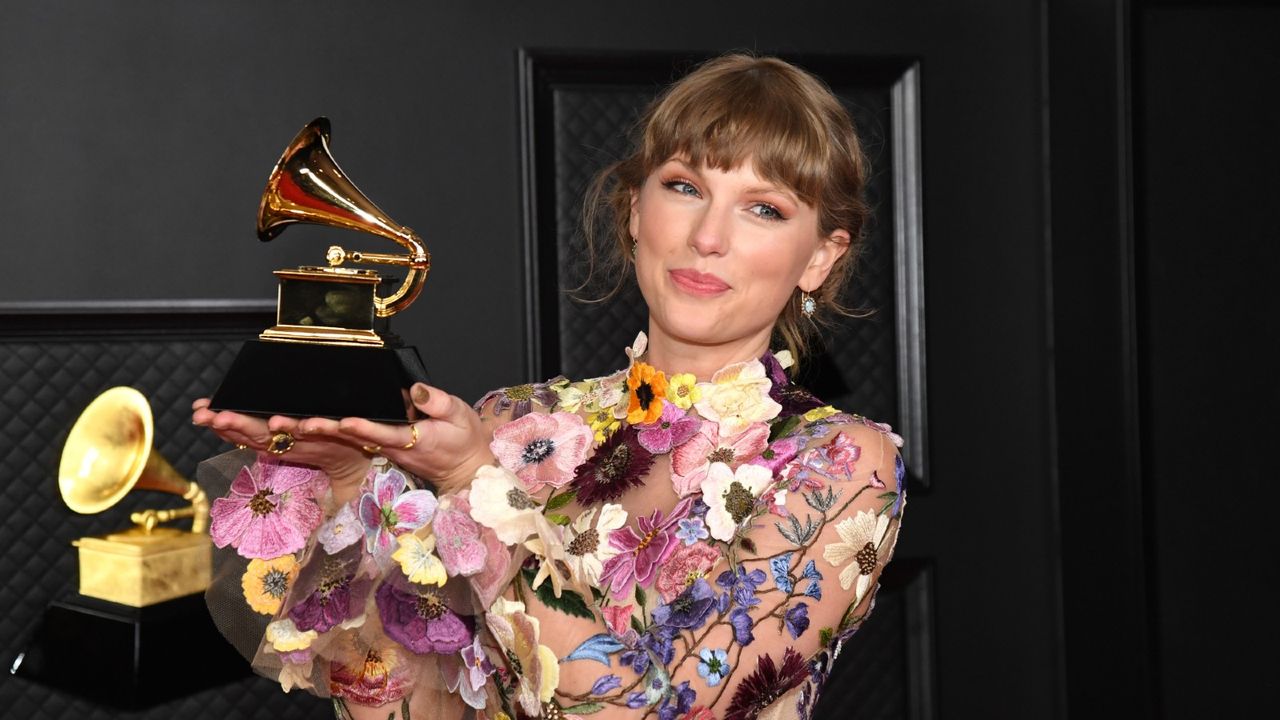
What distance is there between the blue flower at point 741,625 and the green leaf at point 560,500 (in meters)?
0.30

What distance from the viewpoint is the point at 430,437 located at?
4.33 ft

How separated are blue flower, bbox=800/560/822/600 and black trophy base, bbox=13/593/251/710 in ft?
3.78

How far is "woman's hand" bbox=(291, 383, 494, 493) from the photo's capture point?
1.29m

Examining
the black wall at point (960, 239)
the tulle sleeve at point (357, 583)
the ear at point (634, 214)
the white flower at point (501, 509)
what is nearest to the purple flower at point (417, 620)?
the tulle sleeve at point (357, 583)

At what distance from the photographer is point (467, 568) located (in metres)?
1.34

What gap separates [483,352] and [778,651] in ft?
3.87

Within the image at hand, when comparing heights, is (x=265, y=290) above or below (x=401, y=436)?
above

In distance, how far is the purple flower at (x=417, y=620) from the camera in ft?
4.51

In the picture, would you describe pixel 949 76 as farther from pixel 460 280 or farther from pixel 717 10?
pixel 460 280

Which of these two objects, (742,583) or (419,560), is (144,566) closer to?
(419,560)

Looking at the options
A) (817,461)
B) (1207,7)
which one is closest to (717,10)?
(1207,7)

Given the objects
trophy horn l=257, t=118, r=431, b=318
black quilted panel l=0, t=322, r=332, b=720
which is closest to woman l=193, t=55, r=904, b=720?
trophy horn l=257, t=118, r=431, b=318

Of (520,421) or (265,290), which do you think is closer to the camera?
(520,421)

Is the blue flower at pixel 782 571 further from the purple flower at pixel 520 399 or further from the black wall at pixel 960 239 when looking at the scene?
the black wall at pixel 960 239
